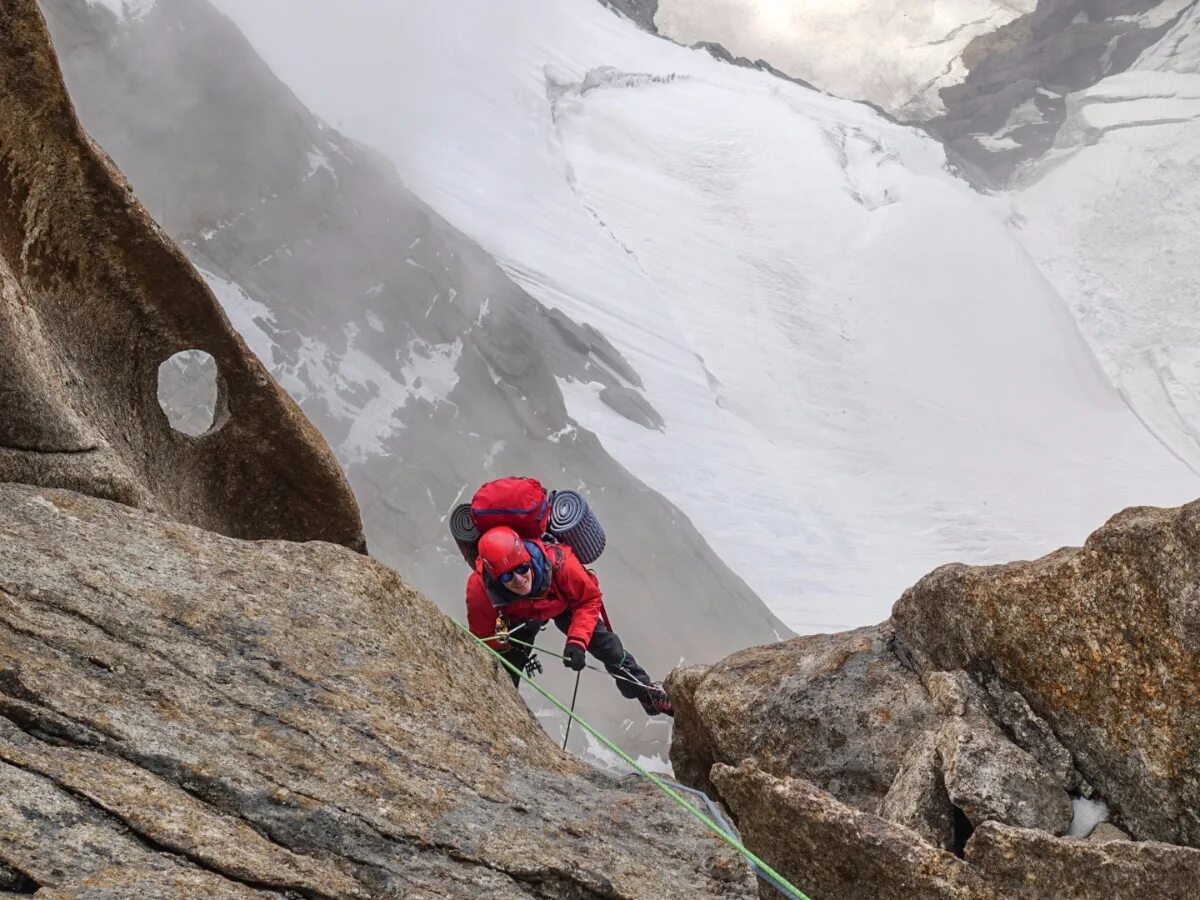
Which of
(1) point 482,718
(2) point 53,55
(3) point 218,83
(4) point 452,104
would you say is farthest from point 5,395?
(4) point 452,104

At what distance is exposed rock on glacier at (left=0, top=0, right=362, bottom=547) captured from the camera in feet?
18.4

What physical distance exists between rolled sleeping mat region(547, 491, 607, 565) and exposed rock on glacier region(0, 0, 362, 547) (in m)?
2.08

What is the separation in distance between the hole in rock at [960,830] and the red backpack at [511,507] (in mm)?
3833

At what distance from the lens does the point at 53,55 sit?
5.79 m

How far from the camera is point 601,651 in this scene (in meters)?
8.72

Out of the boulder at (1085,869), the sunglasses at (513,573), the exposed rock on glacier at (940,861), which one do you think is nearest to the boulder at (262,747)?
the exposed rock on glacier at (940,861)

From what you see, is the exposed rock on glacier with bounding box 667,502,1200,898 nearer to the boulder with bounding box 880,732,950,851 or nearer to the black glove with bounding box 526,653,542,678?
the boulder with bounding box 880,732,950,851

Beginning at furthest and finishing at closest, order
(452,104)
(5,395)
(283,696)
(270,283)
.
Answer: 1. (452,104)
2. (270,283)
3. (5,395)
4. (283,696)

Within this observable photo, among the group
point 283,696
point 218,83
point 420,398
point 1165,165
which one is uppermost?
point 1165,165

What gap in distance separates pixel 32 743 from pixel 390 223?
122ft

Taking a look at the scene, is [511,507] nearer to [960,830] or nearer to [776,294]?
[960,830]

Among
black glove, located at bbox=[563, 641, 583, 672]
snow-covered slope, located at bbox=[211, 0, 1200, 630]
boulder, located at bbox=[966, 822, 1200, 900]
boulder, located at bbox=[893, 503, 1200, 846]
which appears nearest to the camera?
boulder, located at bbox=[966, 822, 1200, 900]

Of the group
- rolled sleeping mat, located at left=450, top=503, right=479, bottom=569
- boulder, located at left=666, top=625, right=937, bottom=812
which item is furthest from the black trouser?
boulder, located at left=666, top=625, right=937, bottom=812

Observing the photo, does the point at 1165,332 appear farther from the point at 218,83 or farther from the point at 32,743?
the point at 32,743
